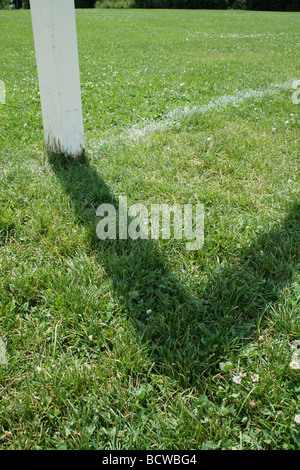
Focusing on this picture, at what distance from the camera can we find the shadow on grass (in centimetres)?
164

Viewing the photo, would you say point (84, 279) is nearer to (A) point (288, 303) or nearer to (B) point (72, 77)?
(A) point (288, 303)

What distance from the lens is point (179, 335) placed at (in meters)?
1.71

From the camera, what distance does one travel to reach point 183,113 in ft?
15.7

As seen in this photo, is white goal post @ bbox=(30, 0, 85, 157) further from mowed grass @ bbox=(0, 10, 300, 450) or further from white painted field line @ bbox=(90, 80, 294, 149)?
white painted field line @ bbox=(90, 80, 294, 149)

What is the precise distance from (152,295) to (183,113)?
3.49 meters

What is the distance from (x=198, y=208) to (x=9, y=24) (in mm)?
18836

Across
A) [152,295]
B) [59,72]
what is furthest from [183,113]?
[152,295]

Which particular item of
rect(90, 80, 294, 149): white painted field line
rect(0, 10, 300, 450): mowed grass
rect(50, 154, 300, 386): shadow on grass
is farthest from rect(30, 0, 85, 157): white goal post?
rect(50, 154, 300, 386): shadow on grass

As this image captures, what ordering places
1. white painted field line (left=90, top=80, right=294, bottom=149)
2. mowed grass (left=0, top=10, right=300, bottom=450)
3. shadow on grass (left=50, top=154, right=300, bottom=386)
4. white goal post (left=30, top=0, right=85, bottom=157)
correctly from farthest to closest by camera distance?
white painted field line (left=90, top=80, right=294, bottom=149)
white goal post (left=30, top=0, right=85, bottom=157)
shadow on grass (left=50, top=154, right=300, bottom=386)
mowed grass (left=0, top=10, right=300, bottom=450)

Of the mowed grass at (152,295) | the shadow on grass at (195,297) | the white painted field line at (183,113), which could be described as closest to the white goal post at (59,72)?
the mowed grass at (152,295)

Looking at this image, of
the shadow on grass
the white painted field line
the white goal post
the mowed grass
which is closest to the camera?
the mowed grass

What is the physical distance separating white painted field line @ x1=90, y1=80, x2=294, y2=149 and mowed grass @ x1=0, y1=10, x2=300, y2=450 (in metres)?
0.04

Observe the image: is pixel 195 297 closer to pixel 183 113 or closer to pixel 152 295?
pixel 152 295

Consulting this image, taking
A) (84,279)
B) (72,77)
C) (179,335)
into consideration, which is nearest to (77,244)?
(84,279)
